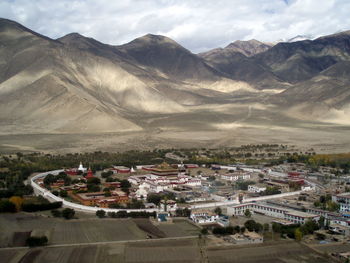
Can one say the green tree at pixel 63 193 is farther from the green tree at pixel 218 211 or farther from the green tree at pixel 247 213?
the green tree at pixel 247 213

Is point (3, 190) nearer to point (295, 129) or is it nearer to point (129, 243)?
point (129, 243)

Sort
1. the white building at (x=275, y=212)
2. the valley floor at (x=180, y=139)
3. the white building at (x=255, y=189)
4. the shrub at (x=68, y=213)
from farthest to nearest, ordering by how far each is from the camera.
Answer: the valley floor at (x=180, y=139)
the white building at (x=255, y=189)
the shrub at (x=68, y=213)
the white building at (x=275, y=212)

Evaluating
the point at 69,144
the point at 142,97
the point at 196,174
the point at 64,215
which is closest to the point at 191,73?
the point at 142,97

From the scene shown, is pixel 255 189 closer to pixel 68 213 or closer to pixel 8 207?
pixel 68 213

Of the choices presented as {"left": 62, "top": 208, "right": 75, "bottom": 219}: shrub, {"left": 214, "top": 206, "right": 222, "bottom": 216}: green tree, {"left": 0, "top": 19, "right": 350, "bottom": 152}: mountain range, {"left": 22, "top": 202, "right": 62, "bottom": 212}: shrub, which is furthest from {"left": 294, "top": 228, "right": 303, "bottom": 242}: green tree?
{"left": 0, "top": 19, "right": 350, "bottom": 152}: mountain range

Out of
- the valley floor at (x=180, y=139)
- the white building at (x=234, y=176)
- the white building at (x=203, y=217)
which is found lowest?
the white building at (x=203, y=217)

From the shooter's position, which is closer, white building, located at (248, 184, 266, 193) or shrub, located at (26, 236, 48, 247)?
shrub, located at (26, 236, 48, 247)

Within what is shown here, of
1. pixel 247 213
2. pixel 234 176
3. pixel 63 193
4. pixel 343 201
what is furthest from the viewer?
pixel 234 176

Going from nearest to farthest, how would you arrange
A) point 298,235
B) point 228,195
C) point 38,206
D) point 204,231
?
point 298,235
point 204,231
point 38,206
point 228,195

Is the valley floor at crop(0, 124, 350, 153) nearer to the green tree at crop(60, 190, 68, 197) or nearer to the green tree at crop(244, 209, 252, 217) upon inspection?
the green tree at crop(60, 190, 68, 197)

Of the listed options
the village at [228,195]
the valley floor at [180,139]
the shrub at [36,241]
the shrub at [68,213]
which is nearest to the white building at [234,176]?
the village at [228,195]

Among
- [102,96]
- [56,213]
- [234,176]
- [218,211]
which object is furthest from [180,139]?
[56,213]
